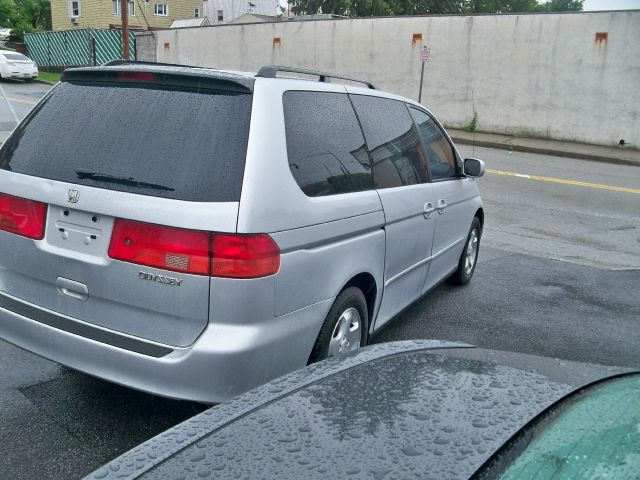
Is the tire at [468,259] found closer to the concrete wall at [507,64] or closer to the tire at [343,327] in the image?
the tire at [343,327]

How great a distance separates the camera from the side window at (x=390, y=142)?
409 cm

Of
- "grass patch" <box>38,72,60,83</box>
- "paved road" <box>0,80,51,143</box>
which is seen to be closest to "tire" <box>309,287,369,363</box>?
"paved road" <box>0,80,51,143</box>

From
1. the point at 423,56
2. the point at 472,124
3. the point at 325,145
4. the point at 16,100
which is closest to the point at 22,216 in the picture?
the point at 325,145

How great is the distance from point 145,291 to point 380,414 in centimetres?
146

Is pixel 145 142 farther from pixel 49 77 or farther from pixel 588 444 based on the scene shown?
pixel 49 77

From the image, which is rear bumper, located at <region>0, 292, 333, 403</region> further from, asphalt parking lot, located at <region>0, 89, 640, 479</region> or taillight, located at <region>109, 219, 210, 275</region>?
asphalt parking lot, located at <region>0, 89, 640, 479</region>

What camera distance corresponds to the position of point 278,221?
9.84 feet

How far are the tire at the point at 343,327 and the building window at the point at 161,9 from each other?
1931 inches

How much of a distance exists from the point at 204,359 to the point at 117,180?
37.0 inches

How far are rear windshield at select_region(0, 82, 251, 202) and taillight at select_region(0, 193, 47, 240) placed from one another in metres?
0.16

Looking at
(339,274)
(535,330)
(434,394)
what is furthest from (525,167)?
(434,394)

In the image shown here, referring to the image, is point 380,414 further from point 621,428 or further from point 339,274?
point 339,274

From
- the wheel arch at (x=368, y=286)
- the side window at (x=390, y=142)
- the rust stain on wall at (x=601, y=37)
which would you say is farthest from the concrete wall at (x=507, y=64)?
the wheel arch at (x=368, y=286)

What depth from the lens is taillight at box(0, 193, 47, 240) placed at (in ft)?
10.5
